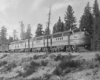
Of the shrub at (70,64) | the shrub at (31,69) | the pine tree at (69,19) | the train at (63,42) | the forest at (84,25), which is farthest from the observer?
the pine tree at (69,19)

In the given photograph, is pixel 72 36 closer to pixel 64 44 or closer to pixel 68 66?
pixel 64 44

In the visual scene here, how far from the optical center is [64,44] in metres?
22.5

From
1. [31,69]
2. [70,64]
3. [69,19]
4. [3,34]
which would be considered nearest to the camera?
[70,64]

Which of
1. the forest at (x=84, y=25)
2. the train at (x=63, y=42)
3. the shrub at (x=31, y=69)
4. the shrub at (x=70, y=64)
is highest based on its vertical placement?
the forest at (x=84, y=25)

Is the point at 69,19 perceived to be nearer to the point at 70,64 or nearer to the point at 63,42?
the point at 63,42

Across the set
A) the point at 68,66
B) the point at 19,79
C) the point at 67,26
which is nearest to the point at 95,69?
the point at 68,66

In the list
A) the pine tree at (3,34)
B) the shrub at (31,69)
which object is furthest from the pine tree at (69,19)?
the pine tree at (3,34)

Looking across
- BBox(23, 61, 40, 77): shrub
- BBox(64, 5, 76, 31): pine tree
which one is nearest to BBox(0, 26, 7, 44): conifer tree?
BBox(64, 5, 76, 31): pine tree

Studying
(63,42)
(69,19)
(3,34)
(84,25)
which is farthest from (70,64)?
(3,34)

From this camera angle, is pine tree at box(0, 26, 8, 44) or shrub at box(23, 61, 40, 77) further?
pine tree at box(0, 26, 8, 44)

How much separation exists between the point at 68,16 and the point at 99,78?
42.6m

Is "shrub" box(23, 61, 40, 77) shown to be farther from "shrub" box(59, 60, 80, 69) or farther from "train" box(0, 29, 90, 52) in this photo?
"train" box(0, 29, 90, 52)

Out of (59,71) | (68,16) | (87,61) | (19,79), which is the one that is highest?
(68,16)

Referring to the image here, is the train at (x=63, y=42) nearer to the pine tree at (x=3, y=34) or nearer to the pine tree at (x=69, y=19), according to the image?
the pine tree at (x=69, y=19)
